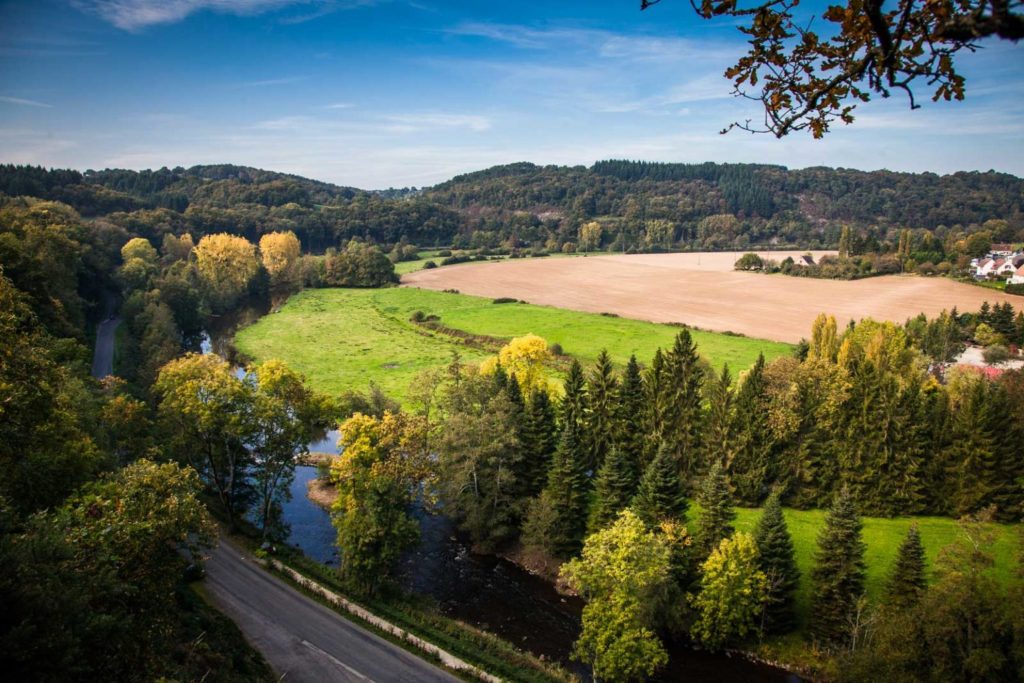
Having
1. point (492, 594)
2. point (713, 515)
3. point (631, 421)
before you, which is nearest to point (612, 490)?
point (713, 515)

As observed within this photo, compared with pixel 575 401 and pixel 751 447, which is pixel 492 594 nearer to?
pixel 575 401

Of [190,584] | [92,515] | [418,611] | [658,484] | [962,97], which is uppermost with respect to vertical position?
[962,97]

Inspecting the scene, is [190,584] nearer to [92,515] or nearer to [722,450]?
[92,515]

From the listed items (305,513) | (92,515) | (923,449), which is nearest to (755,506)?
(923,449)

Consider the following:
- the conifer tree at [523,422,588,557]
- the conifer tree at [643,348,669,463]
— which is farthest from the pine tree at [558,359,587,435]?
the conifer tree at [523,422,588,557]

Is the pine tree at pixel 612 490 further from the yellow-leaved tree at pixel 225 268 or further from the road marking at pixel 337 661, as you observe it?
the yellow-leaved tree at pixel 225 268

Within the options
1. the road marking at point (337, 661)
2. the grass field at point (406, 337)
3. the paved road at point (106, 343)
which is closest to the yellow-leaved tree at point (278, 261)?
the grass field at point (406, 337)
